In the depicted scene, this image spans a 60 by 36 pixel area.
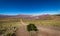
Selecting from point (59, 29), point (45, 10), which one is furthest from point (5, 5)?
point (59, 29)

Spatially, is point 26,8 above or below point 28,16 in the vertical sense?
above

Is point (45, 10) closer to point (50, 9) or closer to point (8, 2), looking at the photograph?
point (50, 9)

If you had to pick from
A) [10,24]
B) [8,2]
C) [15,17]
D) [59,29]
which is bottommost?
[59,29]

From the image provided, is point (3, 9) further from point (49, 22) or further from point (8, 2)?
point (49, 22)

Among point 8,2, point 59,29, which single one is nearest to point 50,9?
point 59,29

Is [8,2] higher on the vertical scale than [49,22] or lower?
higher

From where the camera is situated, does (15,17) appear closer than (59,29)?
No
